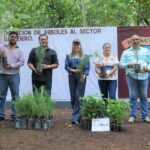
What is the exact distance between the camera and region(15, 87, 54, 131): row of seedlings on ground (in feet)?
28.1

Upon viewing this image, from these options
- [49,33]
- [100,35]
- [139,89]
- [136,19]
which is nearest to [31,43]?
[49,33]

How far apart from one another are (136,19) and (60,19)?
10.3 feet

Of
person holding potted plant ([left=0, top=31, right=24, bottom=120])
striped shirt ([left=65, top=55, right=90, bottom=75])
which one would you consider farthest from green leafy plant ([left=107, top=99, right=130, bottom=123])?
person holding potted plant ([left=0, top=31, right=24, bottom=120])

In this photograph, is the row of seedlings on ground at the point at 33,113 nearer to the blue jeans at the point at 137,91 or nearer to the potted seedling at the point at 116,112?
the potted seedling at the point at 116,112

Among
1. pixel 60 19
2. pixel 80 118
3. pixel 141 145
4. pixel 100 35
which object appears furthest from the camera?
pixel 60 19

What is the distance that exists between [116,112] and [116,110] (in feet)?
0.13

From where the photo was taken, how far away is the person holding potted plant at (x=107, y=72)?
9.65 metres

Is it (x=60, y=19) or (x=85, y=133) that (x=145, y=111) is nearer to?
(x=85, y=133)

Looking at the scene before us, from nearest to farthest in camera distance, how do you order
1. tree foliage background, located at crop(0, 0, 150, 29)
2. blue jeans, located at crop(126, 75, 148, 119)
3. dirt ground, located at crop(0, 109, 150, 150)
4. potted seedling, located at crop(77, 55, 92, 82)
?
1. dirt ground, located at crop(0, 109, 150, 150)
2. potted seedling, located at crop(77, 55, 92, 82)
3. blue jeans, located at crop(126, 75, 148, 119)
4. tree foliage background, located at crop(0, 0, 150, 29)

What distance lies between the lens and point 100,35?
1213cm

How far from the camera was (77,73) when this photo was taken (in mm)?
9227

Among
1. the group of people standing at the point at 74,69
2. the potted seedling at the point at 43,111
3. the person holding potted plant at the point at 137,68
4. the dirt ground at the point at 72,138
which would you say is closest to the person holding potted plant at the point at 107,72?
the group of people standing at the point at 74,69

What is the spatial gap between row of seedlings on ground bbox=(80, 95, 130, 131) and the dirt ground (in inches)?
7.7

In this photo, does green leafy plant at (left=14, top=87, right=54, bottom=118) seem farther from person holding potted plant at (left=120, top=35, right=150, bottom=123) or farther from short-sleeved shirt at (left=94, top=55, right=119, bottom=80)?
person holding potted plant at (left=120, top=35, right=150, bottom=123)
